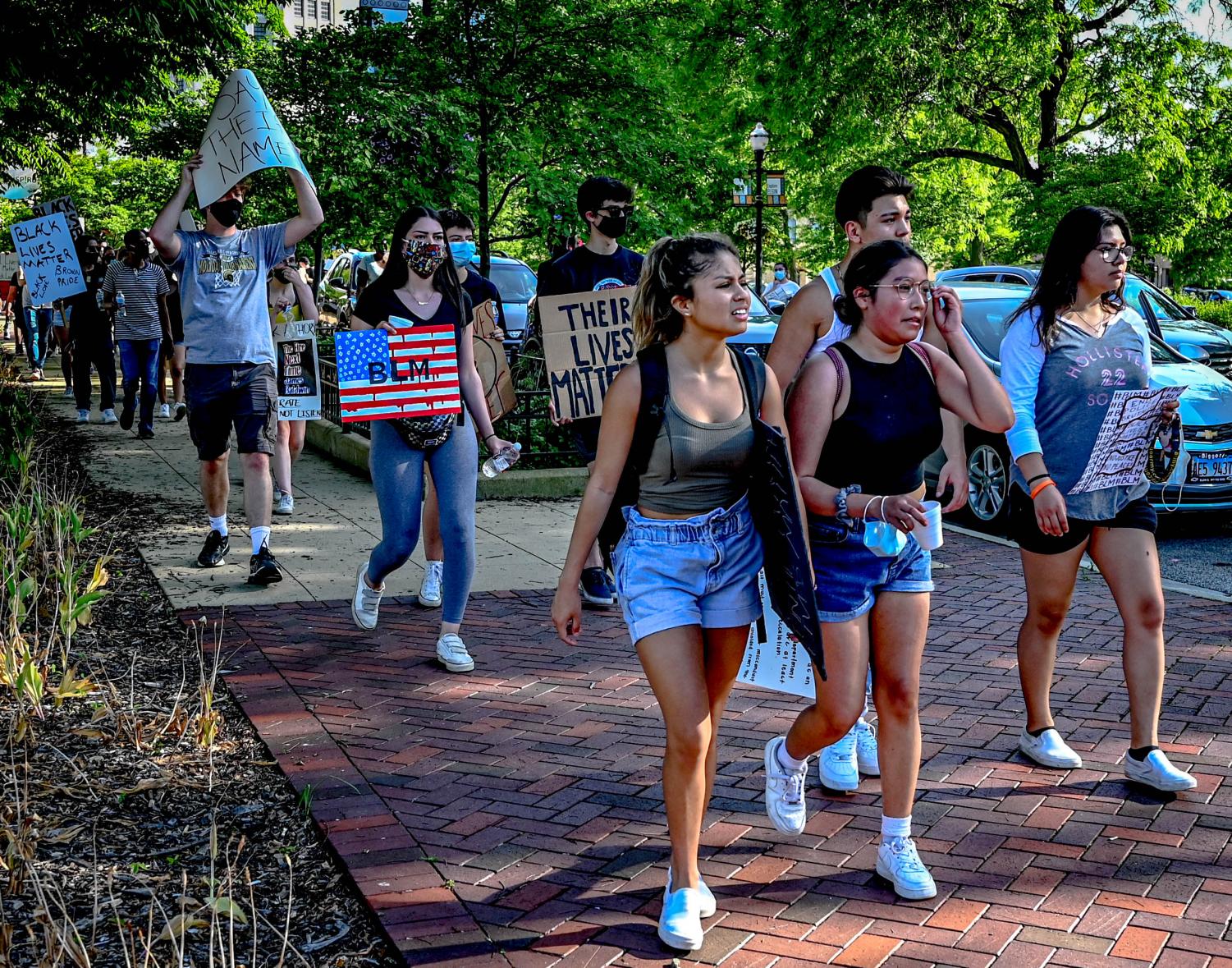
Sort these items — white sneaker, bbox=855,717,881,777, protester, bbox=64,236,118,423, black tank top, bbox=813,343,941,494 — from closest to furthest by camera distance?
black tank top, bbox=813,343,941,494 → white sneaker, bbox=855,717,881,777 → protester, bbox=64,236,118,423

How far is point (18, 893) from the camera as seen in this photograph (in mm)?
3787

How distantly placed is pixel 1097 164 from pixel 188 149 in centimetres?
1655

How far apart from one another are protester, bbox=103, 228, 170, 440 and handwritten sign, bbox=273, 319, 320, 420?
4.52 metres

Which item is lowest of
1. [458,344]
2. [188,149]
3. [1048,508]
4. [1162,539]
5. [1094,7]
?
[1162,539]

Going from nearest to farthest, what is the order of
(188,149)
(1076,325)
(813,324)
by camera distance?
(813,324), (1076,325), (188,149)

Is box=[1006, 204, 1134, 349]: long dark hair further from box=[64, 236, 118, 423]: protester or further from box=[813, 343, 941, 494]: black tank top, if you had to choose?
box=[64, 236, 118, 423]: protester

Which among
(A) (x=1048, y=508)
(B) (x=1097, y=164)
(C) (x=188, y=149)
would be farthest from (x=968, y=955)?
(B) (x=1097, y=164)

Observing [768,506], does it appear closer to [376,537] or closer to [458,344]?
[458,344]

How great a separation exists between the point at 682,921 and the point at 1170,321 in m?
15.6

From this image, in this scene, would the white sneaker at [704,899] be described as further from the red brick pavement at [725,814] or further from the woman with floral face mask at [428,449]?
the woman with floral face mask at [428,449]

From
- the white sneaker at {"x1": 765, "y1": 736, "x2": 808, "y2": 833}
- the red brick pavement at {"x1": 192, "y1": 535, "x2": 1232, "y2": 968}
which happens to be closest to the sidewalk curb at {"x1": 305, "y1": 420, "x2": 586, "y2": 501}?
the red brick pavement at {"x1": 192, "y1": 535, "x2": 1232, "y2": 968}

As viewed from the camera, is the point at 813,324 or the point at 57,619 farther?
the point at 57,619

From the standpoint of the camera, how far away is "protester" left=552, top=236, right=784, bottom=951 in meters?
3.57

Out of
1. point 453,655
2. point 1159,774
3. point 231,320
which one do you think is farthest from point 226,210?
point 1159,774
